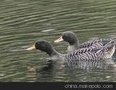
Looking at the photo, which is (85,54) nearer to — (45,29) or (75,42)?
(75,42)

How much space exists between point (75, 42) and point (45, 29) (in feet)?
9.15

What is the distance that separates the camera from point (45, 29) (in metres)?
20.0

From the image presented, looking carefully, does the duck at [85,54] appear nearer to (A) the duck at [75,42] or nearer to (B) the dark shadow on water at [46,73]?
(A) the duck at [75,42]

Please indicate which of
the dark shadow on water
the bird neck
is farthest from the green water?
the bird neck

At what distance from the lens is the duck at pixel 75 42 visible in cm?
1656

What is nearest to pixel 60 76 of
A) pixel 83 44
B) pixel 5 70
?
pixel 5 70

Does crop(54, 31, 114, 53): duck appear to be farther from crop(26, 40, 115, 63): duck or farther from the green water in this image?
the green water

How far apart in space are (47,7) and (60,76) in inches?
439

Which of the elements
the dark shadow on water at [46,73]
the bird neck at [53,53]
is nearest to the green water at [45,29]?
the dark shadow on water at [46,73]

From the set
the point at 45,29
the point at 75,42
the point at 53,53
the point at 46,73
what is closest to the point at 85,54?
the point at 53,53

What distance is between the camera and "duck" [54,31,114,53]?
1656 cm

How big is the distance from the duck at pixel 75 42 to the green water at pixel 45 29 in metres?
0.25
